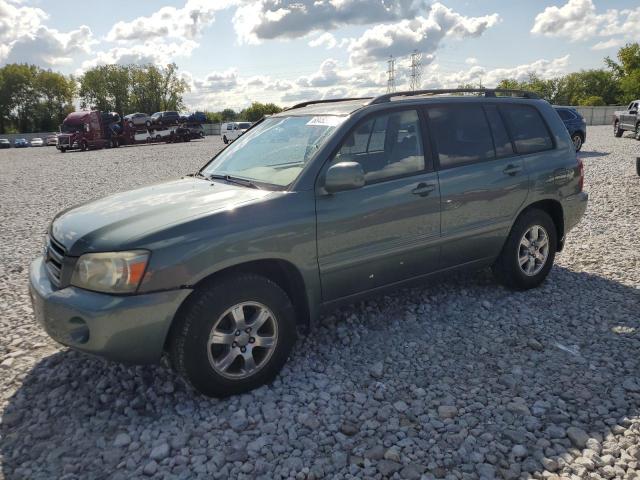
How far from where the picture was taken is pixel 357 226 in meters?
3.55

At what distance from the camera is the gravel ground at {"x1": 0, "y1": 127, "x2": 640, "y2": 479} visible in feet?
8.63

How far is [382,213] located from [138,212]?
5.46 ft

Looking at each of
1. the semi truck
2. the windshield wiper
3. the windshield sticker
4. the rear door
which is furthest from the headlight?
the semi truck

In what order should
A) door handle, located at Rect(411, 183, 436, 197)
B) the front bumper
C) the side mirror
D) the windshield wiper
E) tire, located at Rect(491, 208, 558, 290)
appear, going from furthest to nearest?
tire, located at Rect(491, 208, 558, 290) → door handle, located at Rect(411, 183, 436, 197) → the windshield wiper → the side mirror → the front bumper

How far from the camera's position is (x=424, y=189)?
3891mm

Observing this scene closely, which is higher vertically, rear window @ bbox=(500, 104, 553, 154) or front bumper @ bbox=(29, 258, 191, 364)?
rear window @ bbox=(500, 104, 553, 154)

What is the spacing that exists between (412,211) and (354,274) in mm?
→ 681

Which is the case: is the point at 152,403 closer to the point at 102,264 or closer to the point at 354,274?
the point at 102,264

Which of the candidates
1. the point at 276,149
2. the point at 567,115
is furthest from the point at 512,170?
the point at 567,115

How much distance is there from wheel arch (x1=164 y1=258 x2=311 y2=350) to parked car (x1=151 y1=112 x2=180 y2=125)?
38360 mm

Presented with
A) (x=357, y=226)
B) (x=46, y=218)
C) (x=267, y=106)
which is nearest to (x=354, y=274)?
(x=357, y=226)

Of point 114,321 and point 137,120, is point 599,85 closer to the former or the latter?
point 137,120

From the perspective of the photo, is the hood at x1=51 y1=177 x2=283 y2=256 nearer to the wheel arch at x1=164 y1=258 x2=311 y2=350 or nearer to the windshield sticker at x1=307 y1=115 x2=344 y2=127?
the wheel arch at x1=164 y1=258 x2=311 y2=350

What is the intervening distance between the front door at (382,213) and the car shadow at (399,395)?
58cm
